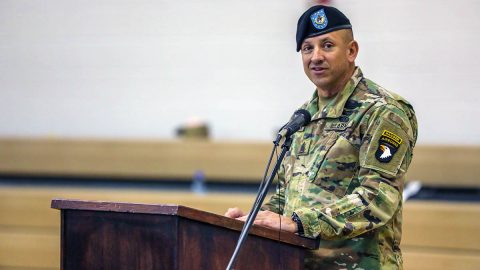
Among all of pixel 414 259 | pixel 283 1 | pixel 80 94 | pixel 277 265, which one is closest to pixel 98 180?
pixel 80 94

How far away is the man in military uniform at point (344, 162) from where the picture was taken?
2357 mm

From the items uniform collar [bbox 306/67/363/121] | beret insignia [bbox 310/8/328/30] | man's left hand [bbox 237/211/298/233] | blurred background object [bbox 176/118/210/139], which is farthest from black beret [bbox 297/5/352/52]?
blurred background object [bbox 176/118/210/139]

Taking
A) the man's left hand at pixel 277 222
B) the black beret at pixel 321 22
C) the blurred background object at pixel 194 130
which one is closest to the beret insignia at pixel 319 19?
the black beret at pixel 321 22

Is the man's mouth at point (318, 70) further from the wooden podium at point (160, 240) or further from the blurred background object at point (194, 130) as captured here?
the blurred background object at point (194, 130)

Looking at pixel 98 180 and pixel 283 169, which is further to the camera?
pixel 98 180

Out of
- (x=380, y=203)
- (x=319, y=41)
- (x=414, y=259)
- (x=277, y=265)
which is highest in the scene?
(x=319, y=41)

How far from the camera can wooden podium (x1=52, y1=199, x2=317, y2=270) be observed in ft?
7.04

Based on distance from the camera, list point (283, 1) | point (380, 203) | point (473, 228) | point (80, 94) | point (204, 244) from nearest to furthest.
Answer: point (204, 244)
point (380, 203)
point (473, 228)
point (283, 1)
point (80, 94)

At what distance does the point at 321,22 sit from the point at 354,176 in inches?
18.4

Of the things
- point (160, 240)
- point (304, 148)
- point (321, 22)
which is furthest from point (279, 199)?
point (160, 240)

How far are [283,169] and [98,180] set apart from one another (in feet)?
11.2

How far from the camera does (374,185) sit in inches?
93.5

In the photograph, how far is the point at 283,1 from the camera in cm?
569

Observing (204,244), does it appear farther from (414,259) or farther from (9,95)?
(9,95)
